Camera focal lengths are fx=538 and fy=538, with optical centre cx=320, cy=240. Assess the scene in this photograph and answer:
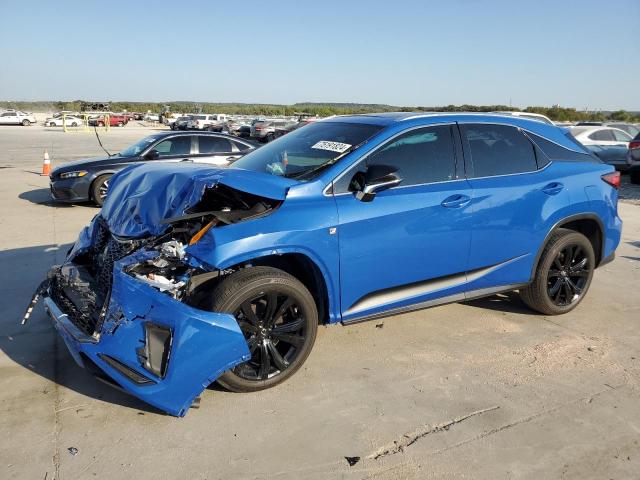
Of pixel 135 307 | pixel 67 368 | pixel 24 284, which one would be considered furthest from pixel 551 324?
pixel 24 284

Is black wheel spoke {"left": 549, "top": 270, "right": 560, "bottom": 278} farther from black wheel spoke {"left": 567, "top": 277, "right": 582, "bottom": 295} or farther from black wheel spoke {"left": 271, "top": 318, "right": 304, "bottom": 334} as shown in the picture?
black wheel spoke {"left": 271, "top": 318, "right": 304, "bottom": 334}

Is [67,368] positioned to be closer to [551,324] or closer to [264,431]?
[264,431]

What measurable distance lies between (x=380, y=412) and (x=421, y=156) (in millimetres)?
1904

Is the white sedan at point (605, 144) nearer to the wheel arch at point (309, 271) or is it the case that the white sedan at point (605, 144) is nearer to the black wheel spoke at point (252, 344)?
the wheel arch at point (309, 271)

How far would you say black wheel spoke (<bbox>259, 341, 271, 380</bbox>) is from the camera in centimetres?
344

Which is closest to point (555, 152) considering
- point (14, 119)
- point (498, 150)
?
point (498, 150)

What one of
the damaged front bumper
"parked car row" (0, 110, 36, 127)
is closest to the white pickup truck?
"parked car row" (0, 110, 36, 127)

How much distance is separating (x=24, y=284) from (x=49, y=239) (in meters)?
Result: 2.06

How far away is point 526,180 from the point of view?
14.6 feet

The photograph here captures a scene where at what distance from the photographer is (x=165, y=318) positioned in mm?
2994

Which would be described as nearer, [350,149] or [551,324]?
[350,149]

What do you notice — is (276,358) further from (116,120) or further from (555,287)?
(116,120)

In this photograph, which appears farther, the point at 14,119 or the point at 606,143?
the point at 14,119

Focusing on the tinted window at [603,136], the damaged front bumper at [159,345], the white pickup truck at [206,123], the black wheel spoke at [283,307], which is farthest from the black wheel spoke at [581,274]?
the white pickup truck at [206,123]
